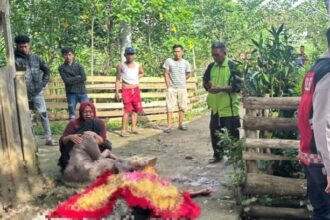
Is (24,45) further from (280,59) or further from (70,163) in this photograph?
(280,59)

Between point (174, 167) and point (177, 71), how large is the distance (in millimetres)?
A: 3165

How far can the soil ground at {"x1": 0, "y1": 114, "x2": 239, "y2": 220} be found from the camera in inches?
185

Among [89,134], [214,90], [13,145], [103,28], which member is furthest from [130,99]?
[13,145]

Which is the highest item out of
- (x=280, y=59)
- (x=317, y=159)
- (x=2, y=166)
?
(x=280, y=59)

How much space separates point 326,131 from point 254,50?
6.87 ft

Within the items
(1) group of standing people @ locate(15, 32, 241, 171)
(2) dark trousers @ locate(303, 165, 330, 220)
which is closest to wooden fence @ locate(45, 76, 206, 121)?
(1) group of standing people @ locate(15, 32, 241, 171)

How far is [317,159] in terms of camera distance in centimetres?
301

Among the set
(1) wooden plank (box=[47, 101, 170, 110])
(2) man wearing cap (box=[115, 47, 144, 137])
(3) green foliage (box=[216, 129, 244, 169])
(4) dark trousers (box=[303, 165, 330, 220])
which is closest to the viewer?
(4) dark trousers (box=[303, 165, 330, 220])

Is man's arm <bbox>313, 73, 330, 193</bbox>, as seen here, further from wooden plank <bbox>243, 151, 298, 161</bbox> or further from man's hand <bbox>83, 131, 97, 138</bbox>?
man's hand <bbox>83, 131, 97, 138</bbox>

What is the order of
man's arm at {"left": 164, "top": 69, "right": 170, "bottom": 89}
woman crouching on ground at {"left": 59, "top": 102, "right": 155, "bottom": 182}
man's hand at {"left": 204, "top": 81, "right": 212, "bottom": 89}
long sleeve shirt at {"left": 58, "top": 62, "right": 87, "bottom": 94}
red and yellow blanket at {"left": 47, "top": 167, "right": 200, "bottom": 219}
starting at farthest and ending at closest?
man's arm at {"left": 164, "top": 69, "right": 170, "bottom": 89}
long sleeve shirt at {"left": 58, "top": 62, "right": 87, "bottom": 94}
man's hand at {"left": 204, "top": 81, "right": 212, "bottom": 89}
woman crouching on ground at {"left": 59, "top": 102, "right": 155, "bottom": 182}
red and yellow blanket at {"left": 47, "top": 167, "right": 200, "bottom": 219}

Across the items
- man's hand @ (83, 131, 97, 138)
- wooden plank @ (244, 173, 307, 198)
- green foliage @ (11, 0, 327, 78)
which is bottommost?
wooden plank @ (244, 173, 307, 198)

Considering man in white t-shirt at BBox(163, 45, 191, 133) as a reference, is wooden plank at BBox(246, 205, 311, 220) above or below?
below

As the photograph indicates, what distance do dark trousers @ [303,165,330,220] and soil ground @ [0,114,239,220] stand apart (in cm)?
128

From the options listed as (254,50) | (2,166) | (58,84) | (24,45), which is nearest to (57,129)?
(58,84)
